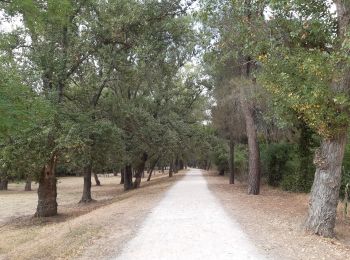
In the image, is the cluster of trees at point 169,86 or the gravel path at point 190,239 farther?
the cluster of trees at point 169,86

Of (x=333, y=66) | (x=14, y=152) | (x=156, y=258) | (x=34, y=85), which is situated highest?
(x=34, y=85)

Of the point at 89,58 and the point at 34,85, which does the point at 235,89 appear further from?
the point at 34,85

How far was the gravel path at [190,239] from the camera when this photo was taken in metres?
7.50

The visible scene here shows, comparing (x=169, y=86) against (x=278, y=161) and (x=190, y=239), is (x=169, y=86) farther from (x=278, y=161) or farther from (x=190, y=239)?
(x=190, y=239)

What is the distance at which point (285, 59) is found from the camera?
999cm

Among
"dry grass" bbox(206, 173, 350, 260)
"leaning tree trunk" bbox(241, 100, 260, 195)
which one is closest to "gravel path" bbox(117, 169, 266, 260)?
"dry grass" bbox(206, 173, 350, 260)

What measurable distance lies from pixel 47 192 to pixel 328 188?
13103 mm

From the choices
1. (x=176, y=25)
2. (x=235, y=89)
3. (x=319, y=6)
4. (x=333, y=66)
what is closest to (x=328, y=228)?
(x=333, y=66)

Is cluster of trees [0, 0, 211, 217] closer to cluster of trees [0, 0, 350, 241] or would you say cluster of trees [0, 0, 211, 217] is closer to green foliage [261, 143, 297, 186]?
cluster of trees [0, 0, 350, 241]

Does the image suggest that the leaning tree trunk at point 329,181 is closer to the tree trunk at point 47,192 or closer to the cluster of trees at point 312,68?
the cluster of trees at point 312,68

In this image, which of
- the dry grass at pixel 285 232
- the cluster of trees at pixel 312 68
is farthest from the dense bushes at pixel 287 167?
the cluster of trees at pixel 312 68

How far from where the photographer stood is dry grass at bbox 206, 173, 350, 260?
8000 millimetres

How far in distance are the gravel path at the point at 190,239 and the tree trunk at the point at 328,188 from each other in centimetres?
197

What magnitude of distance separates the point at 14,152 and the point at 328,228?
11.7 metres
